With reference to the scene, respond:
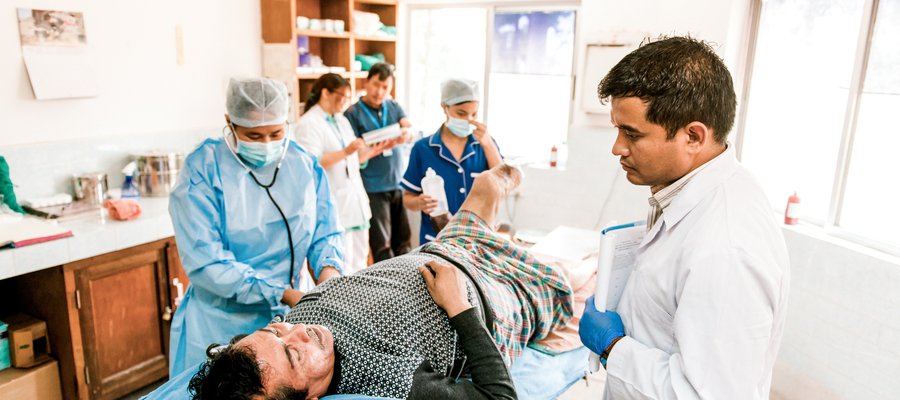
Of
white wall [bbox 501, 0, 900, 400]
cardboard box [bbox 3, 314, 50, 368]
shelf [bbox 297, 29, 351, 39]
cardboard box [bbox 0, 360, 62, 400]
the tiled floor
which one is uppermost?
shelf [bbox 297, 29, 351, 39]

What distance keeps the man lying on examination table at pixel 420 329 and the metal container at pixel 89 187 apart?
6.17ft

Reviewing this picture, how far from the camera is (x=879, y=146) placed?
271 centimetres

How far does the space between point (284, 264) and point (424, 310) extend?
589 millimetres

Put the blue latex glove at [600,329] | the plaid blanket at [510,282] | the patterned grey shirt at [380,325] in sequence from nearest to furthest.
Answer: the blue latex glove at [600,329] → the patterned grey shirt at [380,325] → the plaid blanket at [510,282]

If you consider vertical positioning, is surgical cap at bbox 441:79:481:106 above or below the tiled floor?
above

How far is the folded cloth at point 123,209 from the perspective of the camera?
2.77m

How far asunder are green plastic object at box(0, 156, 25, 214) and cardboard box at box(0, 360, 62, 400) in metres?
0.74

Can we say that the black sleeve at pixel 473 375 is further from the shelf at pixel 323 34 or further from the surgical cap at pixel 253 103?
the shelf at pixel 323 34

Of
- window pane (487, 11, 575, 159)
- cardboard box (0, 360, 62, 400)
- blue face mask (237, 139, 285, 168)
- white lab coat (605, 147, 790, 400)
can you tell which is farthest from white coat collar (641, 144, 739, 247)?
window pane (487, 11, 575, 159)

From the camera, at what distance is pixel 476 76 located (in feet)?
15.2

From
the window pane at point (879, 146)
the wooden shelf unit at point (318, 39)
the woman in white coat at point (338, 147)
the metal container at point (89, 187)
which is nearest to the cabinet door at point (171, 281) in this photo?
the metal container at point (89, 187)

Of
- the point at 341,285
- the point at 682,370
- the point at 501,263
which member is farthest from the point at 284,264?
the point at 682,370

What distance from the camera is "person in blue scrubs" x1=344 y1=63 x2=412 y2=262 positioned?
3854mm

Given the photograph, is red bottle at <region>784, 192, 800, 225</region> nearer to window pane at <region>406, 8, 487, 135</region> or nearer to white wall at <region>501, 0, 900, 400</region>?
white wall at <region>501, 0, 900, 400</region>
